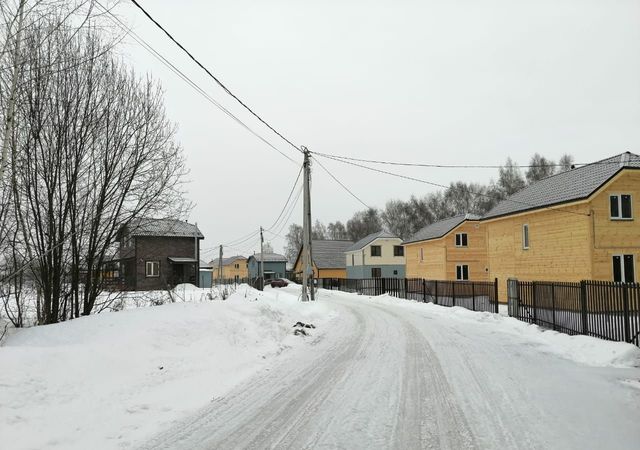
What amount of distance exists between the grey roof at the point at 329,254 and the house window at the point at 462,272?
31.6 m

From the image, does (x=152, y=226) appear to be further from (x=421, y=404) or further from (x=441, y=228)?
(x=441, y=228)

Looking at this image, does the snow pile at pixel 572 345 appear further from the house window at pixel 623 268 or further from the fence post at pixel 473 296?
the house window at pixel 623 268

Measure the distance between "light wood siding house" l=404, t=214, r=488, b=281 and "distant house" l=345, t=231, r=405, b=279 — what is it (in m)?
18.7

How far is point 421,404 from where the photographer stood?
641 cm

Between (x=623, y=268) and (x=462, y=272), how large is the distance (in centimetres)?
1785

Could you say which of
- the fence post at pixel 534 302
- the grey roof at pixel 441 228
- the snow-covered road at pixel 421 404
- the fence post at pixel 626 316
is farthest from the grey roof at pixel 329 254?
the snow-covered road at pixel 421 404

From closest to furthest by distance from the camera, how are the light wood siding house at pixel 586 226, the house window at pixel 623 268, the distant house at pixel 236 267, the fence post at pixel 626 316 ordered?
the fence post at pixel 626 316, the light wood siding house at pixel 586 226, the house window at pixel 623 268, the distant house at pixel 236 267

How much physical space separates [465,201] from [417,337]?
229 feet

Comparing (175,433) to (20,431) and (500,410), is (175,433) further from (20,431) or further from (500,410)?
(500,410)

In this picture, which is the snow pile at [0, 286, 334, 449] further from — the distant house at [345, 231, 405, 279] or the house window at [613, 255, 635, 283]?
the distant house at [345, 231, 405, 279]

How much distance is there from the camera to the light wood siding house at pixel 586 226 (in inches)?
782

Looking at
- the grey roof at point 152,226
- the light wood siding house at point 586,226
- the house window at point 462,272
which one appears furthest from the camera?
the house window at point 462,272

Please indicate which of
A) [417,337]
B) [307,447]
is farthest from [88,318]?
[417,337]

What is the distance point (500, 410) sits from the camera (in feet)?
20.0
